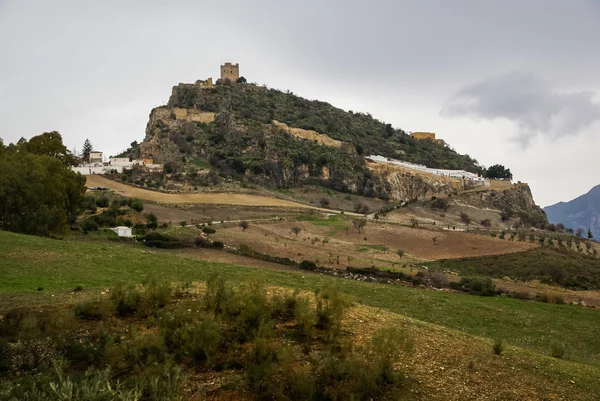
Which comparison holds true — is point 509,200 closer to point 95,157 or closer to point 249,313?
point 95,157

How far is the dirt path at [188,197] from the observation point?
63.2 meters

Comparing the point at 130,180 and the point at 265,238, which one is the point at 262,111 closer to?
the point at 130,180

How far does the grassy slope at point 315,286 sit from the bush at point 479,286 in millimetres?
1821

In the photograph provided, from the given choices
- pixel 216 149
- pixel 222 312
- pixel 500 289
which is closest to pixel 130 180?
pixel 216 149

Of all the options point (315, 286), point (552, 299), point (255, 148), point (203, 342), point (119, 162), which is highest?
point (255, 148)

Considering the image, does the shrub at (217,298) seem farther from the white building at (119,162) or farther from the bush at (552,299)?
the white building at (119,162)

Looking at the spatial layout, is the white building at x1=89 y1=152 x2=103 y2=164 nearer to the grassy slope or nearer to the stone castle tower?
the stone castle tower

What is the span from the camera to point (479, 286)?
27125mm

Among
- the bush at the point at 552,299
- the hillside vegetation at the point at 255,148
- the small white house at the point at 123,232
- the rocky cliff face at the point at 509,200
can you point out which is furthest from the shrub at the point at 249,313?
the rocky cliff face at the point at 509,200

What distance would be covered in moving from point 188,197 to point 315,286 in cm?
4887

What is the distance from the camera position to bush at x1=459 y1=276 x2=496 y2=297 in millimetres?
26416

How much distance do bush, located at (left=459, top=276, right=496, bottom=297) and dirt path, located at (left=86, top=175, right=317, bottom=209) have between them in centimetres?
4024

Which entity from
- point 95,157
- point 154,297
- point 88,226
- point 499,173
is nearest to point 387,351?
point 154,297

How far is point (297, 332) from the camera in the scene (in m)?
9.76
